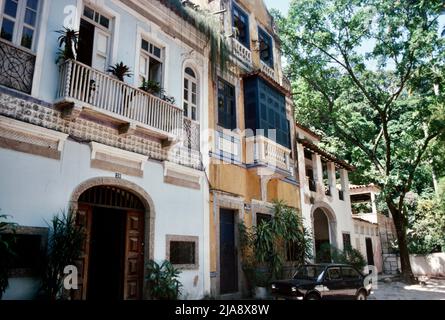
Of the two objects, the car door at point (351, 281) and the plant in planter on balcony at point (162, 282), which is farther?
the car door at point (351, 281)

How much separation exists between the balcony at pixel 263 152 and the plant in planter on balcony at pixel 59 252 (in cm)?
721

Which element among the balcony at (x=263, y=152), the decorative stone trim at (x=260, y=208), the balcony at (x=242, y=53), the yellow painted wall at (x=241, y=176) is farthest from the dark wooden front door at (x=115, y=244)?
the balcony at (x=242, y=53)

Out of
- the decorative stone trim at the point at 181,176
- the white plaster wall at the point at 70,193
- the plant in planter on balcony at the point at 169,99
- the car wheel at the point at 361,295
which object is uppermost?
the plant in planter on balcony at the point at 169,99

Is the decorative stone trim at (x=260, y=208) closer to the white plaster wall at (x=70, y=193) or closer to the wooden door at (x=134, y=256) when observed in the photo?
the white plaster wall at (x=70, y=193)

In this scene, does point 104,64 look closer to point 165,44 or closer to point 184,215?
point 165,44

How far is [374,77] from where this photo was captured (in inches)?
794

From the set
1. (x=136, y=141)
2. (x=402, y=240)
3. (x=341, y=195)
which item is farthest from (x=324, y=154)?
(x=136, y=141)

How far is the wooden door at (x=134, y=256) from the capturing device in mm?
8906

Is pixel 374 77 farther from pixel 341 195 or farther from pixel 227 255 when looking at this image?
pixel 227 255

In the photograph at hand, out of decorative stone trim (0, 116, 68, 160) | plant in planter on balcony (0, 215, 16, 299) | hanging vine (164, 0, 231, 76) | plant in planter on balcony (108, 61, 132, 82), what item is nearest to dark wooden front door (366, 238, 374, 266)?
hanging vine (164, 0, 231, 76)

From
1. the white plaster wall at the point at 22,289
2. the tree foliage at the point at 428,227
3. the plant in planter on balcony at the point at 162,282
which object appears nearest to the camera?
the white plaster wall at the point at 22,289

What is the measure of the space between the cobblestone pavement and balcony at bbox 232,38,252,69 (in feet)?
33.5

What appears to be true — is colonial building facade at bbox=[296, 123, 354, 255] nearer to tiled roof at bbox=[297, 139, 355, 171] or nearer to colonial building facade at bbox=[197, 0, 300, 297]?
tiled roof at bbox=[297, 139, 355, 171]

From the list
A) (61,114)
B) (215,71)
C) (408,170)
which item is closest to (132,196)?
(61,114)
